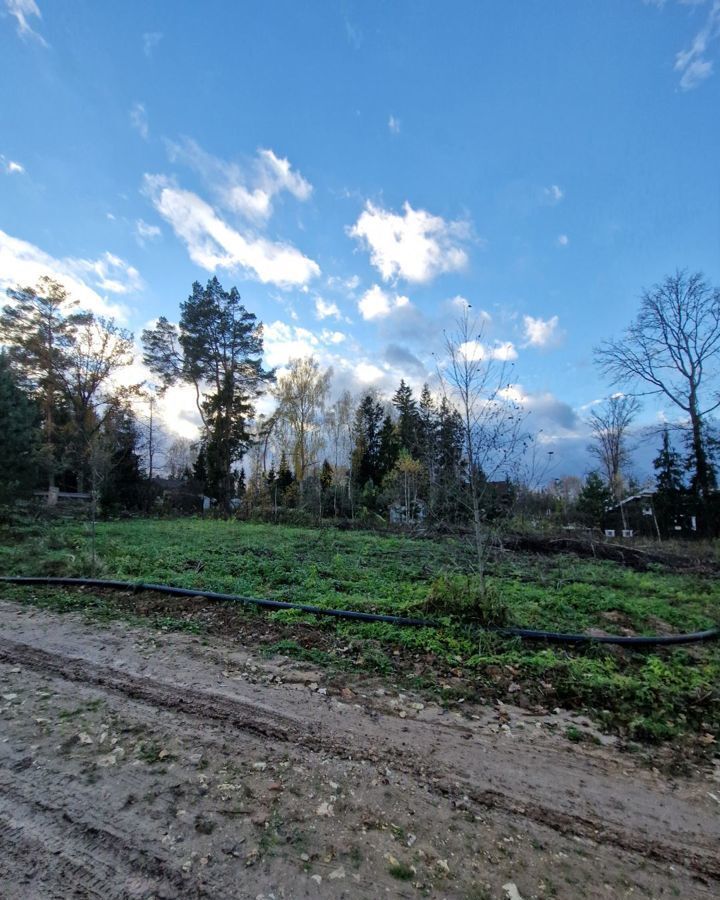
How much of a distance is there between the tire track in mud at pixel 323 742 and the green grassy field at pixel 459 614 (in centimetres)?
103

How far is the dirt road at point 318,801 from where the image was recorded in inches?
71.2

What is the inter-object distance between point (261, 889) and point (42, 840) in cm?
105

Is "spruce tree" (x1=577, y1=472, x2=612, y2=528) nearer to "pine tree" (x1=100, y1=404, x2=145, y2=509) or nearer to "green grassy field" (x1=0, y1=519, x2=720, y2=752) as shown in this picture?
"green grassy field" (x1=0, y1=519, x2=720, y2=752)

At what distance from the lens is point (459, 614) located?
5023mm

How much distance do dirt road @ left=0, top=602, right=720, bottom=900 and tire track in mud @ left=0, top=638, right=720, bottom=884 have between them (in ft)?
0.04

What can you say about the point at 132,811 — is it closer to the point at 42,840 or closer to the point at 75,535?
the point at 42,840

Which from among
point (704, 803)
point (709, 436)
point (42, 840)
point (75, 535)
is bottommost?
point (704, 803)

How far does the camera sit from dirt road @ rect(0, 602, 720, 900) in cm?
181

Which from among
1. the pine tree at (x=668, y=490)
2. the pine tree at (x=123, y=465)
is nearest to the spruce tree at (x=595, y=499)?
the pine tree at (x=668, y=490)

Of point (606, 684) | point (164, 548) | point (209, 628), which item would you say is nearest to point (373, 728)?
point (606, 684)

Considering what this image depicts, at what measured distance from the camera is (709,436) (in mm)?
20344

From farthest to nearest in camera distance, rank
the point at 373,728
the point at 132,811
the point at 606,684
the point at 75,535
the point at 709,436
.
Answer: the point at 709,436 → the point at 75,535 → the point at 606,684 → the point at 373,728 → the point at 132,811

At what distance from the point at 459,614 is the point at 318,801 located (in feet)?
10.2

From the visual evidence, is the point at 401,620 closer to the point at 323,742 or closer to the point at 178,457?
the point at 323,742
